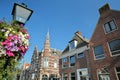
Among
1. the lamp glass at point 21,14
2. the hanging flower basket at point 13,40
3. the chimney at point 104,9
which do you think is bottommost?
the hanging flower basket at point 13,40

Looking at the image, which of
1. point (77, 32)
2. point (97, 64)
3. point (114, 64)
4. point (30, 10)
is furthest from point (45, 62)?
point (30, 10)

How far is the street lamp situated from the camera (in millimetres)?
4397

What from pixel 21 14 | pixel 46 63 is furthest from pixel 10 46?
pixel 46 63

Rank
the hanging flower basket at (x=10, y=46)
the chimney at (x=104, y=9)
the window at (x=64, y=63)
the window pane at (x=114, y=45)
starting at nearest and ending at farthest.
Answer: the hanging flower basket at (x=10, y=46) < the window pane at (x=114, y=45) < the chimney at (x=104, y=9) < the window at (x=64, y=63)

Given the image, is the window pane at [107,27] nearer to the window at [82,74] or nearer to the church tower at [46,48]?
the window at [82,74]

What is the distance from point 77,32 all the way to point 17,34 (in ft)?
68.5

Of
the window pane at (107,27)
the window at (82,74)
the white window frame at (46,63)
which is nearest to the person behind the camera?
the window pane at (107,27)

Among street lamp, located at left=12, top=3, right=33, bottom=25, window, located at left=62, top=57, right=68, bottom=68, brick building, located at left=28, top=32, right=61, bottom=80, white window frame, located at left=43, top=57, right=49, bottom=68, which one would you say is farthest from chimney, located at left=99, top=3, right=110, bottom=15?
white window frame, located at left=43, top=57, right=49, bottom=68

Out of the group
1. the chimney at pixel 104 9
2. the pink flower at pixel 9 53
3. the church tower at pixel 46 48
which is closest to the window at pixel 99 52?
the chimney at pixel 104 9

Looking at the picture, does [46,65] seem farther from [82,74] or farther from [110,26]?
[110,26]

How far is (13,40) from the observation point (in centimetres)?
357

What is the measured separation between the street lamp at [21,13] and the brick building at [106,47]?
41.9 feet

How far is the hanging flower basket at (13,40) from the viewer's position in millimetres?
3322

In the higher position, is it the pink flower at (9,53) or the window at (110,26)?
the window at (110,26)
